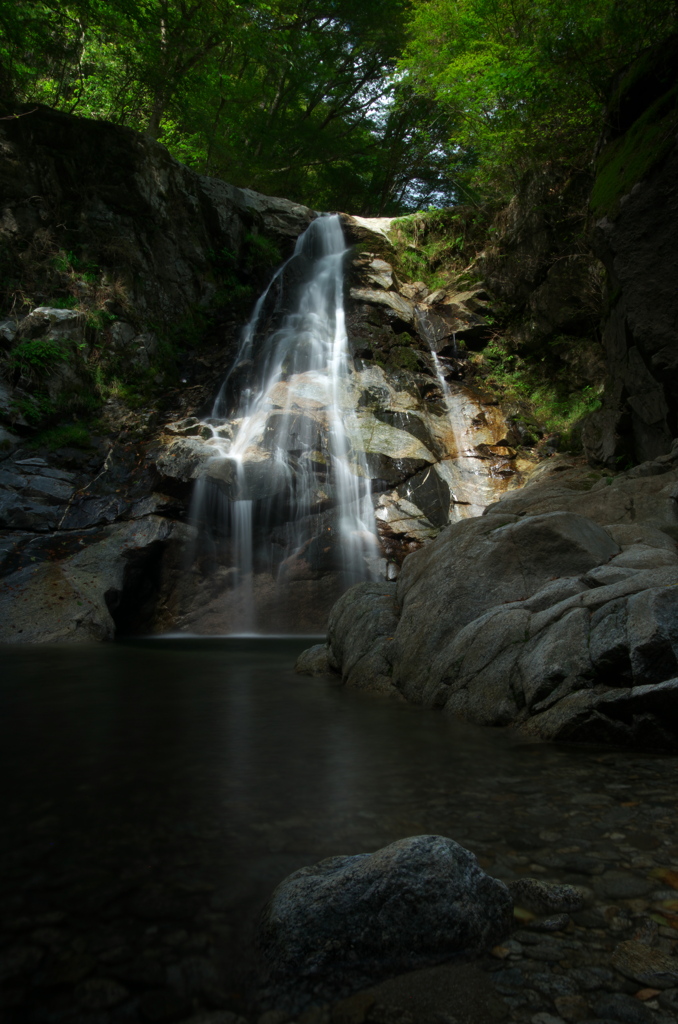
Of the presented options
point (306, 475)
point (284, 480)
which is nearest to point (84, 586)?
point (284, 480)

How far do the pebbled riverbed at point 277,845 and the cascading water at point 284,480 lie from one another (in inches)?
294

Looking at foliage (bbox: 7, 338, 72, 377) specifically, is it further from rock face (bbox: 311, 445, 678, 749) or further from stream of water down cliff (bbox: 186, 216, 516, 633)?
rock face (bbox: 311, 445, 678, 749)

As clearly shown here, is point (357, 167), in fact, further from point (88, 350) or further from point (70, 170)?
point (88, 350)

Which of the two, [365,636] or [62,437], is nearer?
[365,636]

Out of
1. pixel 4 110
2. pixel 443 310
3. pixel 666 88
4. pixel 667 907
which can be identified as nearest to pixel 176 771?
pixel 667 907

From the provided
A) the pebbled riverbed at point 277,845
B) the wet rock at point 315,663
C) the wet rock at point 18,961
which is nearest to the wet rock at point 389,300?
the wet rock at point 315,663

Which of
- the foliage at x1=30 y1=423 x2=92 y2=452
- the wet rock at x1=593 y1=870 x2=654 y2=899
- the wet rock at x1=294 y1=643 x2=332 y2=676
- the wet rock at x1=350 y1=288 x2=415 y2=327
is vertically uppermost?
the wet rock at x1=350 y1=288 x2=415 y2=327

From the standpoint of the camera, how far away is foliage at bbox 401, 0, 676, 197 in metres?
9.91

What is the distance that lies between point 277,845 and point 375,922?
0.88 m

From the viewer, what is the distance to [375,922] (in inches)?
74.0

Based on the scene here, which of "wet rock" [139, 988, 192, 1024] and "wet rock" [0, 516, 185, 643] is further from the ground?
"wet rock" [0, 516, 185, 643]

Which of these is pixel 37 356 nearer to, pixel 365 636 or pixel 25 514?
pixel 25 514

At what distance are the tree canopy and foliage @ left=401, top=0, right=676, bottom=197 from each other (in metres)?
0.04

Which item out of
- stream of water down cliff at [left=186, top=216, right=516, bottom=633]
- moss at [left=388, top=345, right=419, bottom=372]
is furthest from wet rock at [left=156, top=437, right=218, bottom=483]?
moss at [left=388, top=345, right=419, bottom=372]
